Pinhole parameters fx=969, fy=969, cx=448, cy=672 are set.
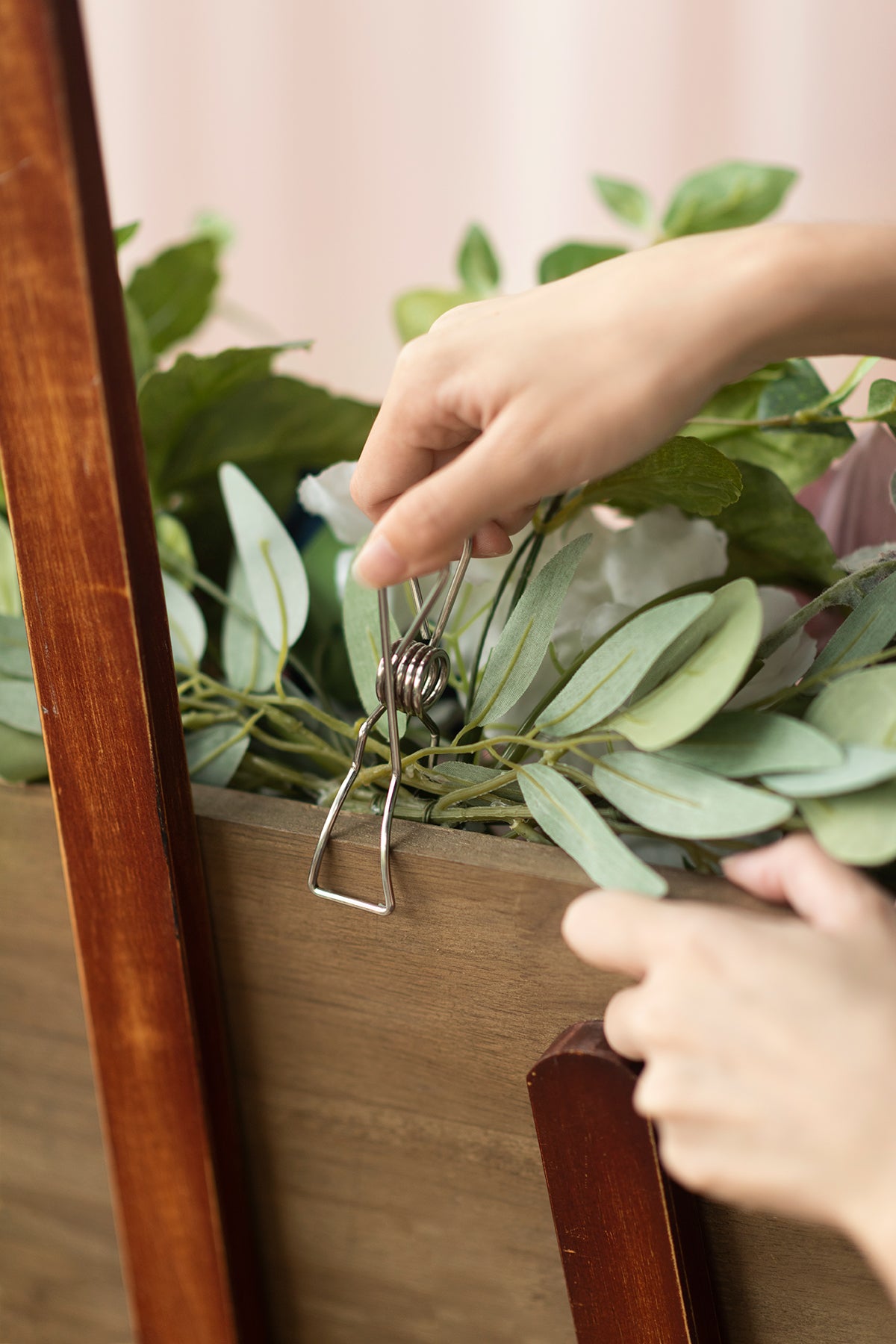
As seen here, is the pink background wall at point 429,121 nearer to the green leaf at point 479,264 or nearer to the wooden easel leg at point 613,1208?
the green leaf at point 479,264

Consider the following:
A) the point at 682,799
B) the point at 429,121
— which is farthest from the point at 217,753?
the point at 429,121

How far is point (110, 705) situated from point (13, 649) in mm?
77

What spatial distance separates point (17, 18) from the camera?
18cm

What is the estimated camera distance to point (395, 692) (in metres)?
0.23

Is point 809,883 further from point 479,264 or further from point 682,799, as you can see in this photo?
point 479,264

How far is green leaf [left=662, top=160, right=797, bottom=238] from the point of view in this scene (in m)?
0.39

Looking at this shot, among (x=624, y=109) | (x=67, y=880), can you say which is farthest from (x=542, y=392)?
(x=624, y=109)

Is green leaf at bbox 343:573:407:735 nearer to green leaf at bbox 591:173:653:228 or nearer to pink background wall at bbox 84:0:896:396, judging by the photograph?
green leaf at bbox 591:173:653:228

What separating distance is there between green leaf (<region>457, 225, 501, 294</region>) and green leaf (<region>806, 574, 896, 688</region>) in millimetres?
285

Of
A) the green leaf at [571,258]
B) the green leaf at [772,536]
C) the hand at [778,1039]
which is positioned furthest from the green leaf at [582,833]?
the green leaf at [571,258]

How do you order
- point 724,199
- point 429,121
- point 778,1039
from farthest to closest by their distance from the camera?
point 429,121 < point 724,199 < point 778,1039

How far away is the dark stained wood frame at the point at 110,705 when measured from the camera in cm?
20

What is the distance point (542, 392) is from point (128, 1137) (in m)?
0.25

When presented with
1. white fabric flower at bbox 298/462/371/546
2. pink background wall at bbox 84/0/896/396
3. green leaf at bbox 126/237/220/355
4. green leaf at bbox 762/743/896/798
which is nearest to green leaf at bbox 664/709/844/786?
green leaf at bbox 762/743/896/798
